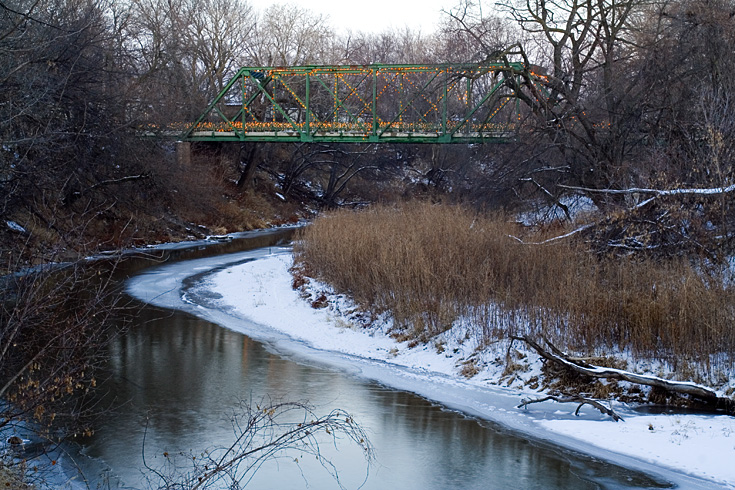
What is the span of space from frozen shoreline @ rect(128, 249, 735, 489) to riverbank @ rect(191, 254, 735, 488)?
0.01 meters

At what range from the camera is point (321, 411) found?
33.6 ft

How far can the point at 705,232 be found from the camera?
1287cm

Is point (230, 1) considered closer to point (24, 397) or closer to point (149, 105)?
point (149, 105)

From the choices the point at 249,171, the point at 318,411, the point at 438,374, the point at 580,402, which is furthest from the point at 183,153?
the point at 580,402

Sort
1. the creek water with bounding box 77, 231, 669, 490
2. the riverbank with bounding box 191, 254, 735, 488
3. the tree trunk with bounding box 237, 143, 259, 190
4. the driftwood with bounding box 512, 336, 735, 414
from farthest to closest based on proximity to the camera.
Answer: the tree trunk with bounding box 237, 143, 259, 190
the driftwood with bounding box 512, 336, 735, 414
the riverbank with bounding box 191, 254, 735, 488
the creek water with bounding box 77, 231, 669, 490

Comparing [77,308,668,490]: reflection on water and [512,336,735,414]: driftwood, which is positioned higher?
[512,336,735,414]: driftwood

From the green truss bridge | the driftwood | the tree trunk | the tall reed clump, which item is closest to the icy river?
the driftwood

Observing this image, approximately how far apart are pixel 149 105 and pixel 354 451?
79.4 feet

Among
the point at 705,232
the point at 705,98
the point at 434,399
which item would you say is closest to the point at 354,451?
the point at 434,399

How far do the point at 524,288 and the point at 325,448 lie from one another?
586 cm

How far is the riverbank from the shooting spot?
872 cm

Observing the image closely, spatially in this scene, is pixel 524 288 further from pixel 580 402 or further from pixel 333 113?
pixel 333 113

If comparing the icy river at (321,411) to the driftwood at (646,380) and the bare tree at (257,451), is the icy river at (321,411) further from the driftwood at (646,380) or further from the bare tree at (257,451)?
the driftwood at (646,380)

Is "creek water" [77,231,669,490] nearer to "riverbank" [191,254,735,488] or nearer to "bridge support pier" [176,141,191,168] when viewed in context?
"riverbank" [191,254,735,488]
